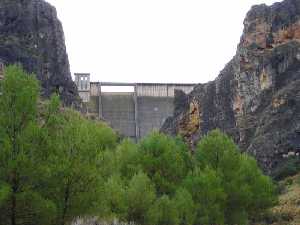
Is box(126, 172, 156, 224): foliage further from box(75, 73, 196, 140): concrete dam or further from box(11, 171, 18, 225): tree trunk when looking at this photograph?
box(75, 73, 196, 140): concrete dam

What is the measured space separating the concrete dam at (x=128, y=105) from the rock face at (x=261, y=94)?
23.8 meters

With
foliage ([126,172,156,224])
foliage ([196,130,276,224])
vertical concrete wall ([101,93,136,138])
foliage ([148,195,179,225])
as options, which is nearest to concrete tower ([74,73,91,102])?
vertical concrete wall ([101,93,136,138])

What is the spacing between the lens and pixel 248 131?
178ft

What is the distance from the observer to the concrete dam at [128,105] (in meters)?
88.8

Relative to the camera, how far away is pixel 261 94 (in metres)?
54.2

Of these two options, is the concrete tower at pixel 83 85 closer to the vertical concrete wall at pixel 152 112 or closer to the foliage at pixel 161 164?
the vertical concrete wall at pixel 152 112

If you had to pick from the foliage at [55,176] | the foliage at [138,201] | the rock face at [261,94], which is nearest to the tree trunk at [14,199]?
the foliage at [55,176]

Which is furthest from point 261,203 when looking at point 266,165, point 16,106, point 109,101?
point 109,101

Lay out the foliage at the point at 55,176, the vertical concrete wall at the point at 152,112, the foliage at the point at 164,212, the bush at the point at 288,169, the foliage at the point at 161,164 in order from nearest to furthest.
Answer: the foliage at the point at 55,176 → the foliage at the point at 164,212 → the foliage at the point at 161,164 → the bush at the point at 288,169 → the vertical concrete wall at the point at 152,112

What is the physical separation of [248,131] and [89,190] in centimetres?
3652

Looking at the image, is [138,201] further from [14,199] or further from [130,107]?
[130,107]

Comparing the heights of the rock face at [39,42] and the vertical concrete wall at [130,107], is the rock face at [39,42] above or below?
above

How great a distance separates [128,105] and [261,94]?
125ft

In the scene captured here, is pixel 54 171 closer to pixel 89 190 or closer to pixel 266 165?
pixel 89 190
